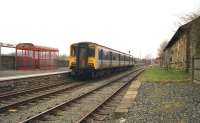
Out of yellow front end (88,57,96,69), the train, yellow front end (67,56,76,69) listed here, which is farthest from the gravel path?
yellow front end (67,56,76,69)

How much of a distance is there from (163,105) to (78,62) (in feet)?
47.7

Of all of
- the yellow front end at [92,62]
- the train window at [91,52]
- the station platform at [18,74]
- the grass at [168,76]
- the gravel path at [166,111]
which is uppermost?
the train window at [91,52]

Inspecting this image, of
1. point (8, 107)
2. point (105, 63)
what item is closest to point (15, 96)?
point (8, 107)

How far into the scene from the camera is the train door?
81.1 feet

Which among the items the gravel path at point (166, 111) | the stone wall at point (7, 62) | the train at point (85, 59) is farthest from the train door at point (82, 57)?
the gravel path at point (166, 111)

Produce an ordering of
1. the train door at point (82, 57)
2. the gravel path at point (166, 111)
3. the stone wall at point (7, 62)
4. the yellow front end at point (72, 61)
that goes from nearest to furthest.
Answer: the gravel path at point (166, 111) → the train door at point (82, 57) → the yellow front end at point (72, 61) → the stone wall at point (7, 62)

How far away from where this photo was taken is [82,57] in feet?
81.6

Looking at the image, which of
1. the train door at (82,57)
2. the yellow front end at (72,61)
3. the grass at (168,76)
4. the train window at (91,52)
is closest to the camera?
the grass at (168,76)

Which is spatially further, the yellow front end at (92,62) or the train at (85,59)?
the train at (85,59)

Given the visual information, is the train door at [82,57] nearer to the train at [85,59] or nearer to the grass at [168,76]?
the train at [85,59]

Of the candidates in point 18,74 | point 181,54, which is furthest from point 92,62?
point 181,54

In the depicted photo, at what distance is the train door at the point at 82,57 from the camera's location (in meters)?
24.7

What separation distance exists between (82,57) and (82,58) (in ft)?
0.26

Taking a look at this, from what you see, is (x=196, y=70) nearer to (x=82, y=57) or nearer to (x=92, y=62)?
(x=92, y=62)
